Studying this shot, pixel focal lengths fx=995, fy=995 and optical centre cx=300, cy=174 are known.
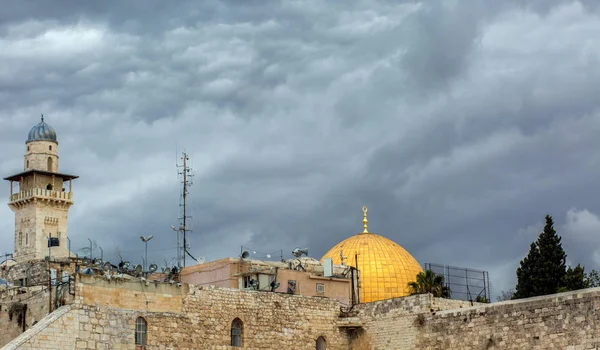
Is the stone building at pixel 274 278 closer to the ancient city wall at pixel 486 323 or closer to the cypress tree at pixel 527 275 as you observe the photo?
the ancient city wall at pixel 486 323

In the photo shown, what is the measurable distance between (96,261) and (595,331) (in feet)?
57.9

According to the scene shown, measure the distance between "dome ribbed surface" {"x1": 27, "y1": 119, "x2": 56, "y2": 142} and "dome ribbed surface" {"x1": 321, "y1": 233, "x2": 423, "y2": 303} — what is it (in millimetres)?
23099

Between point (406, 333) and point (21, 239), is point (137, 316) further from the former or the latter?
point (21, 239)

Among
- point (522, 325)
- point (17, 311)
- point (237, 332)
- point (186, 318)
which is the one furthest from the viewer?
point (237, 332)

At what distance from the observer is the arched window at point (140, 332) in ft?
95.8

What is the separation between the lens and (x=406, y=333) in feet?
104

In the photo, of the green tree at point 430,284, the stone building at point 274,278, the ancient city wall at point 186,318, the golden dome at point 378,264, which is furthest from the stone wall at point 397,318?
the golden dome at point 378,264

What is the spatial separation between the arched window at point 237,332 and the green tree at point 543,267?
49.9 ft

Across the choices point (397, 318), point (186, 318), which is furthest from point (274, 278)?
point (186, 318)

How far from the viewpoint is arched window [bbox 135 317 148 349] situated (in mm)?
29188

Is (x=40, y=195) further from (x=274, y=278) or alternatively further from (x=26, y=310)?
(x=26, y=310)

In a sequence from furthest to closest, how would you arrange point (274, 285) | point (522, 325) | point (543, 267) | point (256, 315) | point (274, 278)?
point (543, 267) → point (274, 278) → point (274, 285) → point (256, 315) → point (522, 325)

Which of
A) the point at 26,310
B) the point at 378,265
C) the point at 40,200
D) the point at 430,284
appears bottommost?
the point at 26,310

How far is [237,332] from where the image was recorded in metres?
31.6
